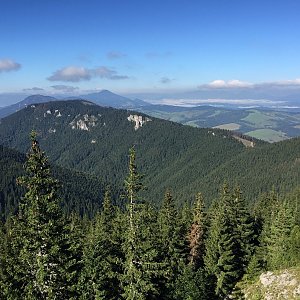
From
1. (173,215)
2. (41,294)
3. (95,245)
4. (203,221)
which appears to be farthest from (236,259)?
(41,294)

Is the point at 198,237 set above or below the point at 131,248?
below

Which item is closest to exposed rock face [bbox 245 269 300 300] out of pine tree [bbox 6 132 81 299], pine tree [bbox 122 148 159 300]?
pine tree [bbox 122 148 159 300]

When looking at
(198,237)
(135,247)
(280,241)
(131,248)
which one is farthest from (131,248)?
(280,241)

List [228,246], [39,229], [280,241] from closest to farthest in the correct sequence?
[39,229] → [228,246] → [280,241]

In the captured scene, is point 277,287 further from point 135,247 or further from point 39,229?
point 39,229

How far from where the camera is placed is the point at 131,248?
29625mm

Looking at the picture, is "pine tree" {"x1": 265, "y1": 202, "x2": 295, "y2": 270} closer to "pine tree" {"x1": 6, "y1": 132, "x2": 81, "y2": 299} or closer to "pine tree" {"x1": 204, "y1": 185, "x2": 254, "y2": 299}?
"pine tree" {"x1": 204, "y1": 185, "x2": 254, "y2": 299}

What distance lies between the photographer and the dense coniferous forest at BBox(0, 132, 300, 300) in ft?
84.5

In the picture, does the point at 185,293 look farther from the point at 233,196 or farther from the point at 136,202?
the point at 233,196

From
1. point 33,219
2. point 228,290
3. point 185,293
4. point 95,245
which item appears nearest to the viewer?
point 33,219

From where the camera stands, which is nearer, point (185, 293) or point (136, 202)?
point (136, 202)

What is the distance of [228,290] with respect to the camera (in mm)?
49875

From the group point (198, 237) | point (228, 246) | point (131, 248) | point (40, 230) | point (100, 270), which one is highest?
point (40, 230)

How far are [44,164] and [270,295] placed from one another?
30904mm
